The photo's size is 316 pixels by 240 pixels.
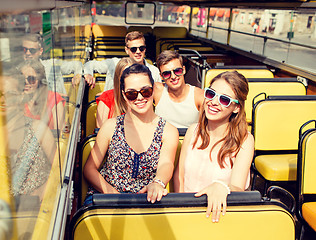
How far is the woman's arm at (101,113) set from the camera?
267cm

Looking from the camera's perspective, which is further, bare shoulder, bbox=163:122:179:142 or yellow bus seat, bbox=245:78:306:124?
yellow bus seat, bbox=245:78:306:124

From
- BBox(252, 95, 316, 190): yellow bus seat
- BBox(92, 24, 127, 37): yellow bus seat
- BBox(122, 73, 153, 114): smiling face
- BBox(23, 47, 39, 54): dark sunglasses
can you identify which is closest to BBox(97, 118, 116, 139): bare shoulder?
BBox(122, 73, 153, 114): smiling face

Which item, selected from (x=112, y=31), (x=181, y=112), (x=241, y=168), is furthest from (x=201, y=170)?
(x=112, y=31)

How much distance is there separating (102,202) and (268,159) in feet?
6.65

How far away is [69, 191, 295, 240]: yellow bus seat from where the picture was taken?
4.32 feet

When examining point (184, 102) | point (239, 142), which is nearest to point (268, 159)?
point (184, 102)

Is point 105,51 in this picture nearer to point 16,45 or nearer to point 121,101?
point 121,101

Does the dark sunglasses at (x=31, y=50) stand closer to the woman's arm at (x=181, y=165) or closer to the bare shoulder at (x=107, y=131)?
the bare shoulder at (x=107, y=131)

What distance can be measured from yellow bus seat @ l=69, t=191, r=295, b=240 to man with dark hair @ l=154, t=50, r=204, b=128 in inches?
57.6

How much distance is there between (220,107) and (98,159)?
779mm

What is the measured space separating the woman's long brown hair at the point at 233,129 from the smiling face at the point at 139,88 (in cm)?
36

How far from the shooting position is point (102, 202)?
1.36 metres

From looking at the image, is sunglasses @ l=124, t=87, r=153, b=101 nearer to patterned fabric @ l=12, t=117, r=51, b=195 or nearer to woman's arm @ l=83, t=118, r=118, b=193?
woman's arm @ l=83, t=118, r=118, b=193

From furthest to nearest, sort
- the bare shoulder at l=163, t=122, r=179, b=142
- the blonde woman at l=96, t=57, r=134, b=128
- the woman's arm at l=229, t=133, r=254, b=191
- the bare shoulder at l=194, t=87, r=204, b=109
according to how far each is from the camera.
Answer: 1. the bare shoulder at l=194, t=87, r=204, b=109
2. the blonde woman at l=96, t=57, r=134, b=128
3. the bare shoulder at l=163, t=122, r=179, b=142
4. the woman's arm at l=229, t=133, r=254, b=191
